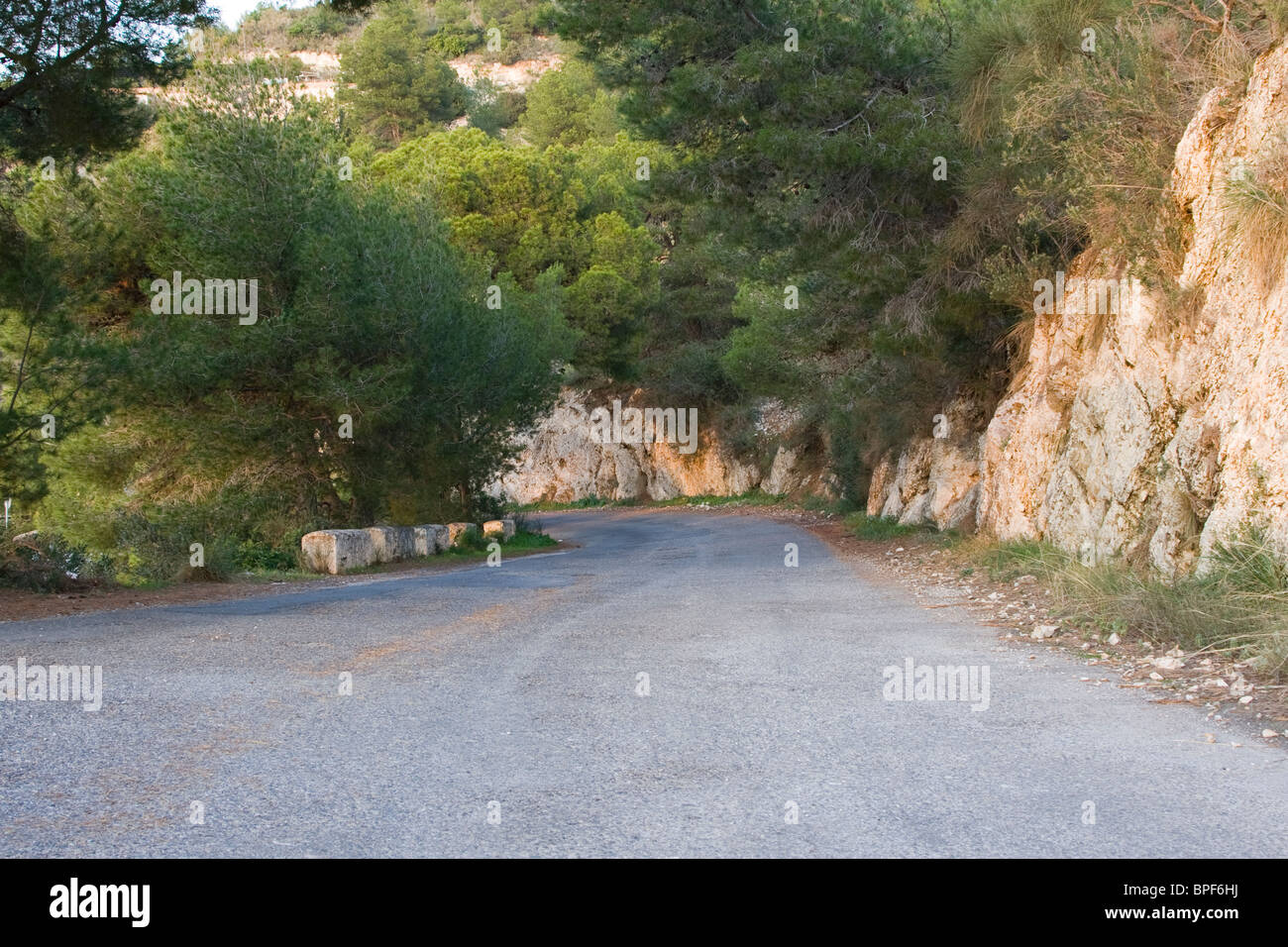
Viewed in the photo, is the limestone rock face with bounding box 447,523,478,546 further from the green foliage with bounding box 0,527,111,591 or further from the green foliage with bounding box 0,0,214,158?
the green foliage with bounding box 0,0,214,158

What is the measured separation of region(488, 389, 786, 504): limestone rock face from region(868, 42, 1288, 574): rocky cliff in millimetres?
38424

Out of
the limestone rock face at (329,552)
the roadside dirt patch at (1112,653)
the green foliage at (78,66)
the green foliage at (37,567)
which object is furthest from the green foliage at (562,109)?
the roadside dirt patch at (1112,653)

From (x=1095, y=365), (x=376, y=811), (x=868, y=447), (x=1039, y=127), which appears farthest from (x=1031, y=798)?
(x=868, y=447)

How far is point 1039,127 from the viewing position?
1469 cm

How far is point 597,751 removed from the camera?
5.99 meters

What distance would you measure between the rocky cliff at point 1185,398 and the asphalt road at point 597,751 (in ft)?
7.98

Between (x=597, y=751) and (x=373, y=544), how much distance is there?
15021mm

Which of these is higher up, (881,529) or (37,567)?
(37,567)

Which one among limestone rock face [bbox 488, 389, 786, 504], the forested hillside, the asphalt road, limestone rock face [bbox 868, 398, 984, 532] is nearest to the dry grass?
the asphalt road

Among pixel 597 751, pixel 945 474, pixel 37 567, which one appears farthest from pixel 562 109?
pixel 597 751

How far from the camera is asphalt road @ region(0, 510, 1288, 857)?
4.56m

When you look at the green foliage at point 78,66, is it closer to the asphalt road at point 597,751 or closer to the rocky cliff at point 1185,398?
the asphalt road at point 597,751

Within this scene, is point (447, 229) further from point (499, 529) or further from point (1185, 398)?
point (1185, 398)

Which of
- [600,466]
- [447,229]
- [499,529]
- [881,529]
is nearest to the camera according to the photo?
[881,529]
